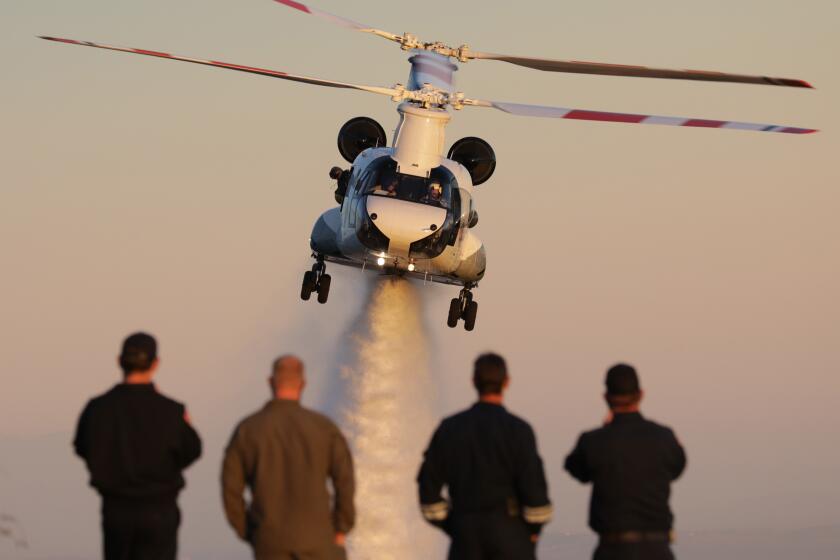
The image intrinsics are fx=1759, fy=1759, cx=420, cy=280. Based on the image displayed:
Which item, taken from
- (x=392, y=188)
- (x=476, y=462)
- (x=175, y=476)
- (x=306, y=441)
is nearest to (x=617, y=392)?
(x=476, y=462)

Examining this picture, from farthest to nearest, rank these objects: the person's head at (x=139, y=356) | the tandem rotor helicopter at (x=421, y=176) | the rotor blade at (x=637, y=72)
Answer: the tandem rotor helicopter at (x=421, y=176), the rotor blade at (x=637, y=72), the person's head at (x=139, y=356)

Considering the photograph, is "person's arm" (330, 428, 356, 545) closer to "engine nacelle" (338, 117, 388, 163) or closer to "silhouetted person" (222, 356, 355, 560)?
"silhouetted person" (222, 356, 355, 560)

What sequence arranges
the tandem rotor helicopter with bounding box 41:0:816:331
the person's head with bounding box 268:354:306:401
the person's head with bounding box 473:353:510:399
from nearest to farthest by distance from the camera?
1. the person's head with bounding box 268:354:306:401
2. the person's head with bounding box 473:353:510:399
3. the tandem rotor helicopter with bounding box 41:0:816:331

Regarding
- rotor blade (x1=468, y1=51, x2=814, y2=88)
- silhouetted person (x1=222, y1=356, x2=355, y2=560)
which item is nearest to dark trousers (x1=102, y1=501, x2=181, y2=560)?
silhouetted person (x1=222, y1=356, x2=355, y2=560)

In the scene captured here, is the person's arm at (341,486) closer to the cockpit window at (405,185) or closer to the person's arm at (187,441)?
the person's arm at (187,441)

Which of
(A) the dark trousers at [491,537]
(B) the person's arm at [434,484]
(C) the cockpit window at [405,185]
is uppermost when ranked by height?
(C) the cockpit window at [405,185]

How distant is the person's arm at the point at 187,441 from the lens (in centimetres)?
1173

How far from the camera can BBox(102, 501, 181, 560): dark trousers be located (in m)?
11.8

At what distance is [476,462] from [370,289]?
96.4ft

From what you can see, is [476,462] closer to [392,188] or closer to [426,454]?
[426,454]

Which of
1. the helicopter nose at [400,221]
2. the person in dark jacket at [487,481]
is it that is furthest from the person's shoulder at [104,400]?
the helicopter nose at [400,221]

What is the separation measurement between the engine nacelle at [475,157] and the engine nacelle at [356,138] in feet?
5.97

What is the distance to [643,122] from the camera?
3088cm

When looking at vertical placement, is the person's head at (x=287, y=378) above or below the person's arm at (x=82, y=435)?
above
